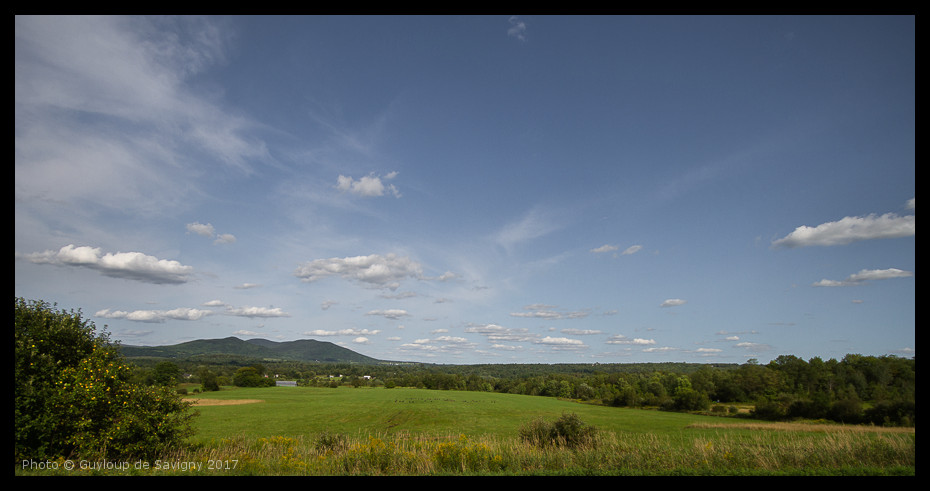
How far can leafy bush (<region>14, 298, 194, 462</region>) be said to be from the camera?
41.6 ft

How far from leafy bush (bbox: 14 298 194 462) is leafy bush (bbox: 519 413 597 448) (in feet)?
60.6

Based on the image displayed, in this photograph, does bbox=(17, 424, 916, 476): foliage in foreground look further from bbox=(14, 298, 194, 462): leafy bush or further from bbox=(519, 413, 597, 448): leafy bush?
bbox=(519, 413, 597, 448): leafy bush

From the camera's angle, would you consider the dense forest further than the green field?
Yes

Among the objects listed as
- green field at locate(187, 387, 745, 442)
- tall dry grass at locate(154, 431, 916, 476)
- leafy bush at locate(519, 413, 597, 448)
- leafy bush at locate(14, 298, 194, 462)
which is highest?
leafy bush at locate(14, 298, 194, 462)

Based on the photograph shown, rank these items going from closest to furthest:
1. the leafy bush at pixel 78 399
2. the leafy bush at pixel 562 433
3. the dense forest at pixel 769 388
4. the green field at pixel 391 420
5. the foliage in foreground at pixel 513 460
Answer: the leafy bush at pixel 78 399, the foliage in foreground at pixel 513 460, the leafy bush at pixel 562 433, the green field at pixel 391 420, the dense forest at pixel 769 388

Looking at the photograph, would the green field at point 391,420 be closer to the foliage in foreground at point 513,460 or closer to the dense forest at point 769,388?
the dense forest at point 769,388

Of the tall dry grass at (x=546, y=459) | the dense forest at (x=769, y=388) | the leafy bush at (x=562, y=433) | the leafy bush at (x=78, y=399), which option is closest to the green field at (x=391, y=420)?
the dense forest at (x=769, y=388)

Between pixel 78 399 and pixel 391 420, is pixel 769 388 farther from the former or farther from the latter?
pixel 78 399

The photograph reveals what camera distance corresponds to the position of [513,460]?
14.9m

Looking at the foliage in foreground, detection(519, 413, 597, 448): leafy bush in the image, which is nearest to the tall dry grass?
the foliage in foreground

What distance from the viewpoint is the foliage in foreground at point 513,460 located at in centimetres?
1323

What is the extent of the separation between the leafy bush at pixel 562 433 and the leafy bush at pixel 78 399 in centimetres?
1847

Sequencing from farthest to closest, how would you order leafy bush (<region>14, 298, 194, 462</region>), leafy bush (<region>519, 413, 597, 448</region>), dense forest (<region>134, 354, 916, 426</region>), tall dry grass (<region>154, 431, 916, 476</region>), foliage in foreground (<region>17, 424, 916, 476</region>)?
dense forest (<region>134, 354, 916, 426</region>) < leafy bush (<region>519, 413, 597, 448</region>) < tall dry grass (<region>154, 431, 916, 476</region>) < foliage in foreground (<region>17, 424, 916, 476</region>) < leafy bush (<region>14, 298, 194, 462</region>)
